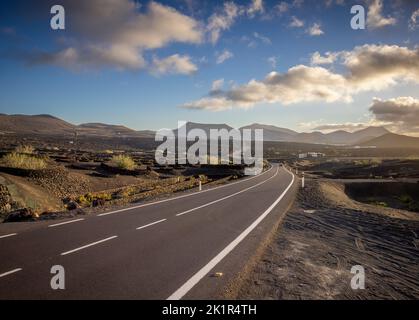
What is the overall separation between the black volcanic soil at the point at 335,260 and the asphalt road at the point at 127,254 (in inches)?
32.3

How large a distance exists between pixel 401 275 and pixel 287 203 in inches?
419

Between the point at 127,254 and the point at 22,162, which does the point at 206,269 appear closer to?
the point at 127,254

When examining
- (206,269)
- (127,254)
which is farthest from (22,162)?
(206,269)

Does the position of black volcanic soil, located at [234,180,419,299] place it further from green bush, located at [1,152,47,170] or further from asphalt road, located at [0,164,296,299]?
green bush, located at [1,152,47,170]

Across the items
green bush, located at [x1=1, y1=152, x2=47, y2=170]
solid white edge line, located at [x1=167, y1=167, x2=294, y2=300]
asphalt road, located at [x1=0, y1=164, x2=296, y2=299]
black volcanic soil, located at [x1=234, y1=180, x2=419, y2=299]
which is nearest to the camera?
solid white edge line, located at [x1=167, y1=167, x2=294, y2=300]

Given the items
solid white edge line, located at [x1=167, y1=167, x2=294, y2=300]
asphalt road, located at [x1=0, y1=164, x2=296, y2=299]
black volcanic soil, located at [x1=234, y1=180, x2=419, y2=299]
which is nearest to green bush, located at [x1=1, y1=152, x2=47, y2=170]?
asphalt road, located at [x1=0, y1=164, x2=296, y2=299]

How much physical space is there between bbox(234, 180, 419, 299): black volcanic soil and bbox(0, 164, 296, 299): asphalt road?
0.82m

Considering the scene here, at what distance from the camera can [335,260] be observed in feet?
25.0

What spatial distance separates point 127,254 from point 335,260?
5.03 m

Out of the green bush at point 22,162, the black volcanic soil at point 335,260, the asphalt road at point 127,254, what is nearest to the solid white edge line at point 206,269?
the asphalt road at point 127,254

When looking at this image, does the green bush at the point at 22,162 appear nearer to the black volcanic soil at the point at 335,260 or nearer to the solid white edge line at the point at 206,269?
the solid white edge line at the point at 206,269

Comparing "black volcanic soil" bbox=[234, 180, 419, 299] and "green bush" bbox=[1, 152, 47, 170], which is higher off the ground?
"green bush" bbox=[1, 152, 47, 170]

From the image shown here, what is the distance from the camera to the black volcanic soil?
5.80m
